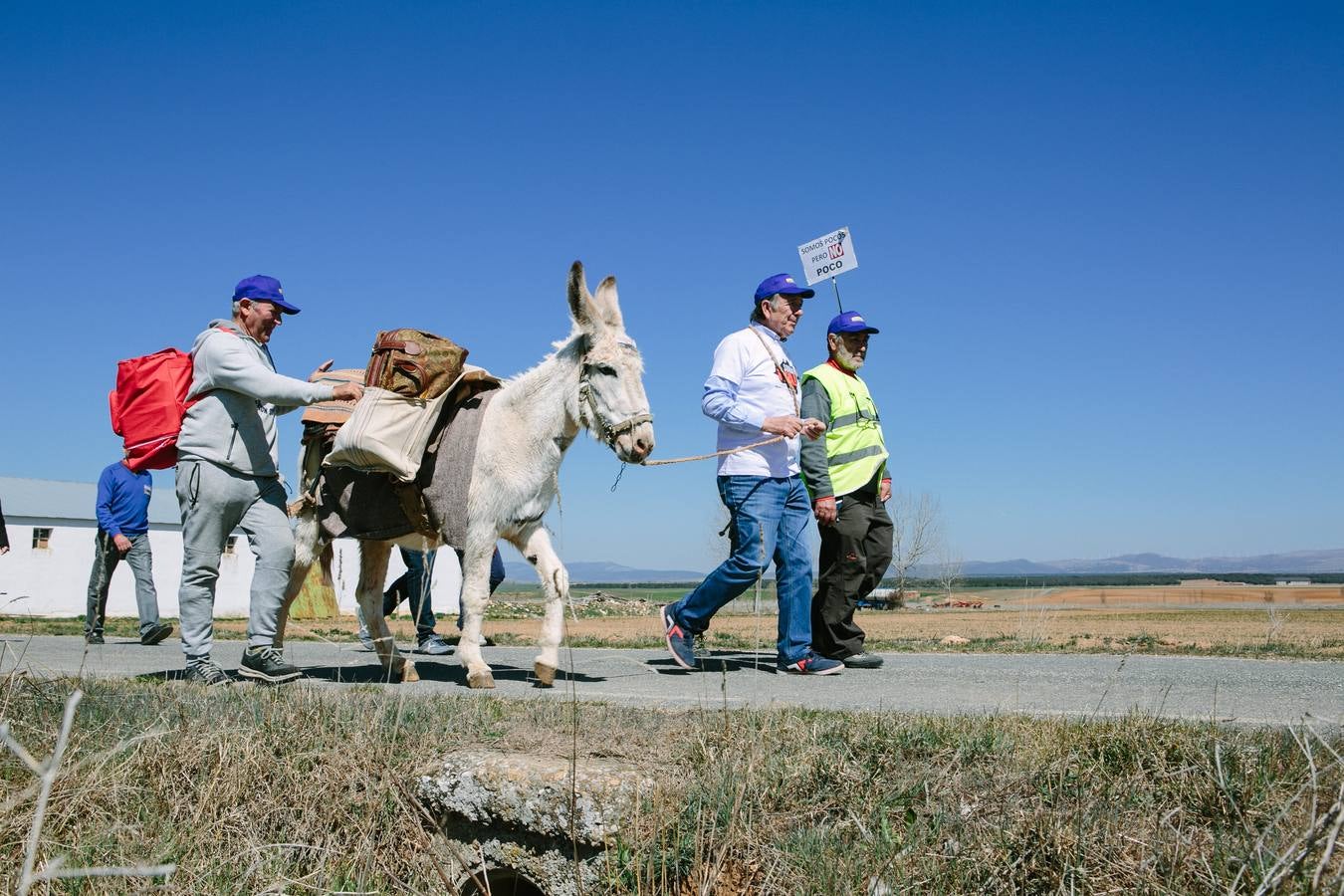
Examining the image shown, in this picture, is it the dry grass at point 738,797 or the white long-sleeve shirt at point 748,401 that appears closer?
the dry grass at point 738,797

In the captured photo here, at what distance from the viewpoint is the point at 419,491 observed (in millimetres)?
6926

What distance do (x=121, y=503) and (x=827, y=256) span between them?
9119 millimetres

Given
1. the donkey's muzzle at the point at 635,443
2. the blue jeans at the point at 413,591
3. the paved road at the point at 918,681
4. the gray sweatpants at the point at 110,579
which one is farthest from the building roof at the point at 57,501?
the donkey's muzzle at the point at 635,443

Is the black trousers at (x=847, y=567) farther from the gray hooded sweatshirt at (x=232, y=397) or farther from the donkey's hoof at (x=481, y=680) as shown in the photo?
the gray hooded sweatshirt at (x=232, y=397)

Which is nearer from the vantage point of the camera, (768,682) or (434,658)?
(768,682)

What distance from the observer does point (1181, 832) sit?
10.4 ft

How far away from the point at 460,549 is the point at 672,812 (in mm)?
3744

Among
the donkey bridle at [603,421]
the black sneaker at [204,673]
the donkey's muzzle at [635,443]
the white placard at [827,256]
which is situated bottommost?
the black sneaker at [204,673]

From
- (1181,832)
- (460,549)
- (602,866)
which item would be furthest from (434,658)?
(1181,832)

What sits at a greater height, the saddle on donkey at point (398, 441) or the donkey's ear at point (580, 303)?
the donkey's ear at point (580, 303)

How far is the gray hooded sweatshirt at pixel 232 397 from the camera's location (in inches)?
264

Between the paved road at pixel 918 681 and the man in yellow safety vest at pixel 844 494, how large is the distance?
55cm

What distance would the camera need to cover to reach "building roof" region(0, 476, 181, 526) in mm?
45375

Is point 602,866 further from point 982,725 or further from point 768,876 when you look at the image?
point 982,725
